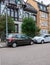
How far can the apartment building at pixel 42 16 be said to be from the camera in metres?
45.2

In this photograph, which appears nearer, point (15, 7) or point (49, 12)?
point (15, 7)

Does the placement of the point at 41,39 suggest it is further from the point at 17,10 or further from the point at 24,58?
the point at 24,58

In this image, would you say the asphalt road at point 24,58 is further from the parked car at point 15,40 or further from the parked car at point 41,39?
the parked car at point 41,39

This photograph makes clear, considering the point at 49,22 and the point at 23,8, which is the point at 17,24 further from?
the point at 49,22

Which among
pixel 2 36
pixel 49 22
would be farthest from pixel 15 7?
pixel 49 22

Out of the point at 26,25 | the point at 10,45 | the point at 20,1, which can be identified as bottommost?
the point at 10,45

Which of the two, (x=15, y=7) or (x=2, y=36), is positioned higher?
(x=15, y=7)

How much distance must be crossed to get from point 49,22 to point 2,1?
17768mm

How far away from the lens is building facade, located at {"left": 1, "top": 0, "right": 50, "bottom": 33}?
37094 mm

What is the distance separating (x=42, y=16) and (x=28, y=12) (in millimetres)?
5868

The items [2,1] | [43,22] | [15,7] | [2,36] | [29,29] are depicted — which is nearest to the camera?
[2,36]

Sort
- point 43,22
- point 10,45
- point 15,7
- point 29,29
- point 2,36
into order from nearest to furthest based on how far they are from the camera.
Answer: point 10,45, point 2,36, point 29,29, point 15,7, point 43,22

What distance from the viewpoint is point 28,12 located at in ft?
137

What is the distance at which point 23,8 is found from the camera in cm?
4016
